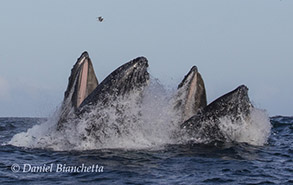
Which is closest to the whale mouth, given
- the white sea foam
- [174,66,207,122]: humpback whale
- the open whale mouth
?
the white sea foam

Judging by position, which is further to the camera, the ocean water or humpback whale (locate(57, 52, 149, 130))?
humpback whale (locate(57, 52, 149, 130))

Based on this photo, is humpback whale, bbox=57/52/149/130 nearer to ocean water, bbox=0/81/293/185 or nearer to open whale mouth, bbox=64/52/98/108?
open whale mouth, bbox=64/52/98/108

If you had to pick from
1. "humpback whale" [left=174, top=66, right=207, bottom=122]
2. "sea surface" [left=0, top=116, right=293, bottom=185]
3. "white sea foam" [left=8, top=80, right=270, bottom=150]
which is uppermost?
"humpback whale" [left=174, top=66, right=207, bottom=122]

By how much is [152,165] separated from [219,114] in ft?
10.5

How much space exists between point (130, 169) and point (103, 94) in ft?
8.87

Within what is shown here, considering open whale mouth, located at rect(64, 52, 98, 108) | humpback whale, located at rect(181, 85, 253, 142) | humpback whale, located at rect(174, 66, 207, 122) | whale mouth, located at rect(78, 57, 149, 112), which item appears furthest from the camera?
humpback whale, located at rect(174, 66, 207, 122)

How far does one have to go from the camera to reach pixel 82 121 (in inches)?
545

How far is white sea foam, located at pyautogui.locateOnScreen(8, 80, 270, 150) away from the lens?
13.9 metres

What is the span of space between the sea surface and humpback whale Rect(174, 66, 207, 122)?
3.60ft

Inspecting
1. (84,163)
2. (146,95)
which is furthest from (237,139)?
(84,163)

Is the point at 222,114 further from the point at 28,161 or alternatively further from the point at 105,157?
the point at 28,161

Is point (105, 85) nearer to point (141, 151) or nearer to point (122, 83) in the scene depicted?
point (122, 83)

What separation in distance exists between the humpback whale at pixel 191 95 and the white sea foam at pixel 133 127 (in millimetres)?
252

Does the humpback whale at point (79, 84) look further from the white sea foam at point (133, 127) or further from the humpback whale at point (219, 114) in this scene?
the humpback whale at point (219, 114)
